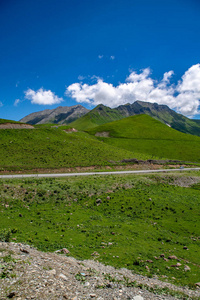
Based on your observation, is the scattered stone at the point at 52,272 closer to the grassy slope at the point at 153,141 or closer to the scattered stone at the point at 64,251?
the scattered stone at the point at 64,251

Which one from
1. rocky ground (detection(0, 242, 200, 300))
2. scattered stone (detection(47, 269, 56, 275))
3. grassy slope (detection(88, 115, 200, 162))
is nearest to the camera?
rocky ground (detection(0, 242, 200, 300))

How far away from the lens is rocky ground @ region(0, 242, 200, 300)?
347 inches

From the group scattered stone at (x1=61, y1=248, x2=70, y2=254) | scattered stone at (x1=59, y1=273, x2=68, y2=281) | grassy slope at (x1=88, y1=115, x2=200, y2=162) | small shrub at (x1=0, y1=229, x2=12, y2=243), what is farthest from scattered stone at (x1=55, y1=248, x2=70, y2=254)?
grassy slope at (x1=88, y1=115, x2=200, y2=162)

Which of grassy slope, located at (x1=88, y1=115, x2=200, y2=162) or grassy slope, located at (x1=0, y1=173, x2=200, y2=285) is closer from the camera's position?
grassy slope, located at (x1=0, y1=173, x2=200, y2=285)

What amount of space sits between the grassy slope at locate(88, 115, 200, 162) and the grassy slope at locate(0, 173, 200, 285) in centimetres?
6132

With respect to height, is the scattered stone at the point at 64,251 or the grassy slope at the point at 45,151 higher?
the grassy slope at the point at 45,151

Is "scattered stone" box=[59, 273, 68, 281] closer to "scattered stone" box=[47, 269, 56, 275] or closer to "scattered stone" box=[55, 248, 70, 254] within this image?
"scattered stone" box=[47, 269, 56, 275]

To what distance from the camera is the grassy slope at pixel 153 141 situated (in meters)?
94.1

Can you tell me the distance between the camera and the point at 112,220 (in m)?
22.1

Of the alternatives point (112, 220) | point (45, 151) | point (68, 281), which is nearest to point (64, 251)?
point (68, 281)

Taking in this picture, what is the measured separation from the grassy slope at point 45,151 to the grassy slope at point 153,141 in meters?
39.0

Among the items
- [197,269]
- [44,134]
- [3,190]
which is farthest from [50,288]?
[44,134]

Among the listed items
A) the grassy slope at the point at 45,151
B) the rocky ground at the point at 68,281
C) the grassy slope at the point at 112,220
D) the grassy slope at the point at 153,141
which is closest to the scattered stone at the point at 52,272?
the rocky ground at the point at 68,281

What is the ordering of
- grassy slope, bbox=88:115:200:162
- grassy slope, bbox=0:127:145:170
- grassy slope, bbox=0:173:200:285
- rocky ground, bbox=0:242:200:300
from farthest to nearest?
grassy slope, bbox=88:115:200:162, grassy slope, bbox=0:127:145:170, grassy slope, bbox=0:173:200:285, rocky ground, bbox=0:242:200:300
